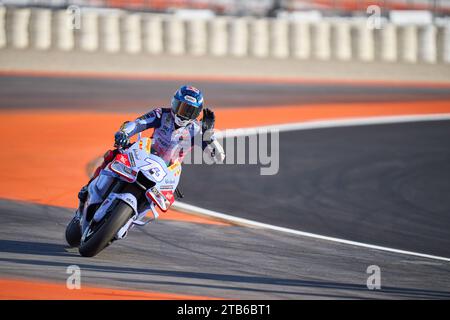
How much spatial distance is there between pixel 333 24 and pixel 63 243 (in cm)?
1672

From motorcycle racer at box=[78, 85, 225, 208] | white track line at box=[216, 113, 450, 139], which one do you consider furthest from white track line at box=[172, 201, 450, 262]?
white track line at box=[216, 113, 450, 139]

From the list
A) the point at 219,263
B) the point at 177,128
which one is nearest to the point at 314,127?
the point at 177,128

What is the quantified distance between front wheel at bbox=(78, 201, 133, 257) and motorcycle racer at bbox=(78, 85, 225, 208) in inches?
22.3

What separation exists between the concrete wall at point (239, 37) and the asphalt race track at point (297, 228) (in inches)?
180

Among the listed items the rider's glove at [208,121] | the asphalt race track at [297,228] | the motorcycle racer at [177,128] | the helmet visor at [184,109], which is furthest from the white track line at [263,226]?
the helmet visor at [184,109]

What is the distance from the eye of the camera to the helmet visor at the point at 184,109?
962 centimetres

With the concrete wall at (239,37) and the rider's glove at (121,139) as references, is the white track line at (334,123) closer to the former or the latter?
the concrete wall at (239,37)

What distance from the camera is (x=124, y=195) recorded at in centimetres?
905

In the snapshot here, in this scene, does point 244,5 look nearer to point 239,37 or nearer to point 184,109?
Result: point 239,37

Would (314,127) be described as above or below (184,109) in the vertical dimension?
above

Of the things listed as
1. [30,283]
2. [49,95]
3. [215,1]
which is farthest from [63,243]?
[215,1]

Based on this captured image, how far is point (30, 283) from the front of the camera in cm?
845

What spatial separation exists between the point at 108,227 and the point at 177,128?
1373 mm

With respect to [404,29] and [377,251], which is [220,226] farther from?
[404,29]
